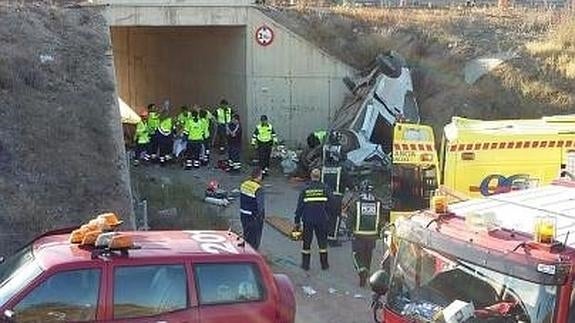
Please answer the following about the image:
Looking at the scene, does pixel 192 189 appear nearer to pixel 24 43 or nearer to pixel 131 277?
pixel 24 43

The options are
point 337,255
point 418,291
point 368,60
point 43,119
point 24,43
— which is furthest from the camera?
point 368,60

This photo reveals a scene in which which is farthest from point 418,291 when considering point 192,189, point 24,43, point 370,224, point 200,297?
point 24,43

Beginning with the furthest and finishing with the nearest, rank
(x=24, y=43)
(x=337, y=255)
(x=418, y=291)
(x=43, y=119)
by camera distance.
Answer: (x=24, y=43), (x=43, y=119), (x=337, y=255), (x=418, y=291)

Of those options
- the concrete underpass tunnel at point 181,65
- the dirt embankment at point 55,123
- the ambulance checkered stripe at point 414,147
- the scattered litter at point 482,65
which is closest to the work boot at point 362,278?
the ambulance checkered stripe at point 414,147

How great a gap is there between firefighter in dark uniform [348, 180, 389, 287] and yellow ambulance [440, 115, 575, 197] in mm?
1061

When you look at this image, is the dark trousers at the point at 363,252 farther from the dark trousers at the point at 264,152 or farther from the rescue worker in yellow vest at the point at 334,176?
the dark trousers at the point at 264,152

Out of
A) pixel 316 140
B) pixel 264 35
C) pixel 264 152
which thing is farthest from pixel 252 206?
pixel 264 35

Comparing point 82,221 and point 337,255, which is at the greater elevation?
point 82,221

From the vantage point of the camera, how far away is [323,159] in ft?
57.4

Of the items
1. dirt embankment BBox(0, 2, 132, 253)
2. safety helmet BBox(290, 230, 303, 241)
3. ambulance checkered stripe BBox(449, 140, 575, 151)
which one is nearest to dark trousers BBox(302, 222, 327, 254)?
safety helmet BBox(290, 230, 303, 241)

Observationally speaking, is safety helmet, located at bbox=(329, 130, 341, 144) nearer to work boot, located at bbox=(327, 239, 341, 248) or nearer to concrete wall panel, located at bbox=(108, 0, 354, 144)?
concrete wall panel, located at bbox=(108, 0, 354, 144)

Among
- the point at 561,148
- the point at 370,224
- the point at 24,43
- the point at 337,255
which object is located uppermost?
the point at 24,43

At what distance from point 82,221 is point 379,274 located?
19.9 feet

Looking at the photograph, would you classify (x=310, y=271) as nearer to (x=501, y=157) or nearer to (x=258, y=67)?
(x=501, y=157)
